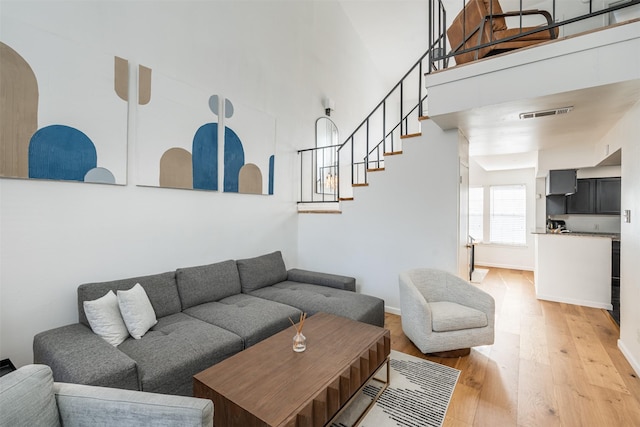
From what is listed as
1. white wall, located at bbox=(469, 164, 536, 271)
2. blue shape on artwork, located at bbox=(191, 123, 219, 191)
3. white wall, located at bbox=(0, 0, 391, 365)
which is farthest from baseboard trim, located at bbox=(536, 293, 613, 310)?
blue shape on artwork, located at bbox=(191, 123, 219, 191)

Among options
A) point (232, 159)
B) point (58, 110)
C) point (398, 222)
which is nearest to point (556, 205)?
point (398, 222)

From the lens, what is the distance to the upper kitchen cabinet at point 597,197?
16.2ft

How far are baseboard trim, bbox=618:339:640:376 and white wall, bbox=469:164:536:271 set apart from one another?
435cm

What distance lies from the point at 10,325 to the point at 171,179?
62.2 inches

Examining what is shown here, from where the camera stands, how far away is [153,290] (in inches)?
100

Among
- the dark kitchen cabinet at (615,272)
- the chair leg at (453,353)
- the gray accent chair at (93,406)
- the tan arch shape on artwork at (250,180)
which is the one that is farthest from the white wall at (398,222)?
the gray accent chair at (93,406)

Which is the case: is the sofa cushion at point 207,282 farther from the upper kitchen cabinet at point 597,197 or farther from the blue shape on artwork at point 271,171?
the upper kitchen cabinet at point 597,197

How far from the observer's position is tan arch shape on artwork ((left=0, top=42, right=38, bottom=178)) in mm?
1927

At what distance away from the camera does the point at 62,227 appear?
2.23m

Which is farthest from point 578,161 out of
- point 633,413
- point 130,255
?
point 130,255

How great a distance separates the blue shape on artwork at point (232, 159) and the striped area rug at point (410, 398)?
2595mm

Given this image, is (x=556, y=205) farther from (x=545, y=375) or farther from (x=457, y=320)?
(x=457, y=320)

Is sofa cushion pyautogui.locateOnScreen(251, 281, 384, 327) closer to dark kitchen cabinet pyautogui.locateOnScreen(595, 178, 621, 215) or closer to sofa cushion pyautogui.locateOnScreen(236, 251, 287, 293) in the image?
sofa cushion pyautogui.locateOnScreen(236, 251, 287, 293)

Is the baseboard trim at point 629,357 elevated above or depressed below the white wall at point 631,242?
below
